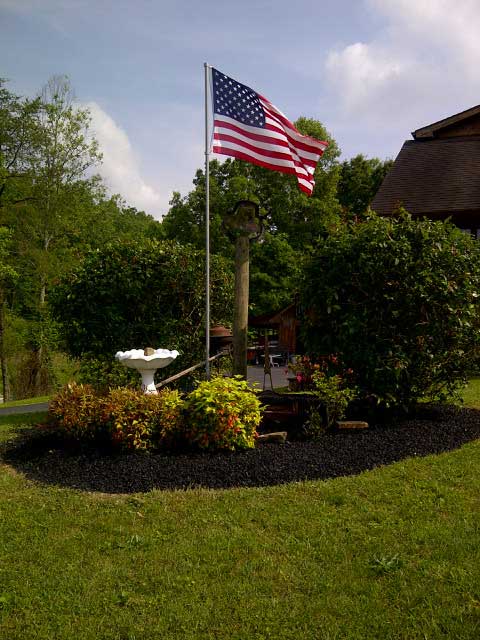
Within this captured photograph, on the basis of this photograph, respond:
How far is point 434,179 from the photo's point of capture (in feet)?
65.4

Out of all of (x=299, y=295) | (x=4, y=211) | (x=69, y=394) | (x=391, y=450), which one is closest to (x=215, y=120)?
(x=299, y=295)

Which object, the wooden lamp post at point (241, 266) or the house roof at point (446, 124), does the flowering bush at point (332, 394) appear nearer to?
the wooden lamp post at point (241, 266)

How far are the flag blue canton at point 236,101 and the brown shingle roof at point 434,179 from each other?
1178 centimetres

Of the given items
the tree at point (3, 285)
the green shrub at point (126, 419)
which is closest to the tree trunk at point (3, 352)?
the tree at point (3, 285)

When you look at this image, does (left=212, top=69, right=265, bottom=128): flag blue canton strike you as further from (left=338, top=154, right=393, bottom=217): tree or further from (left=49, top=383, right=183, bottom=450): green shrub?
(left=338, top=154, right=393, bottom=217): tree

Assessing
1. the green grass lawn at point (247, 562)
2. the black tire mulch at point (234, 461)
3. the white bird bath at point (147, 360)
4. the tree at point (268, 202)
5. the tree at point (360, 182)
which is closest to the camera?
the green grass lawn at point (247, 562)

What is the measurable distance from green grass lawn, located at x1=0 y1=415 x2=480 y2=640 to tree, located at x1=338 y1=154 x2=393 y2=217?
108 ft

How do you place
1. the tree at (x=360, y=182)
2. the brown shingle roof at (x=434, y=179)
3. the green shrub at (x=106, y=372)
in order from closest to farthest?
the green shrub at (x=106, y=372), the brown shingle roof at (x=434, y=179), the tree at (x=360, y=182)

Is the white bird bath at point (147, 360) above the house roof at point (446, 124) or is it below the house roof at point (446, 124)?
below

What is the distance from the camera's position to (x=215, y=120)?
24.9 feet

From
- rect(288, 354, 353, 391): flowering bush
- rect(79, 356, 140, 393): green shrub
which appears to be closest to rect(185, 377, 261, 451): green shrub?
rect(288, 354, 353, 391): flowering bush

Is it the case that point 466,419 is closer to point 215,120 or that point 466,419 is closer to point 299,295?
point 299,295

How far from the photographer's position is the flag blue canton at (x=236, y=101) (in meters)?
7.75

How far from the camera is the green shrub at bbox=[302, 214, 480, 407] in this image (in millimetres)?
7860
